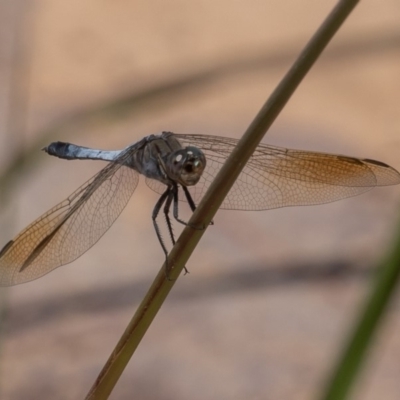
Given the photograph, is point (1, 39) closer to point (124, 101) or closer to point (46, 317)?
point (46, 317)

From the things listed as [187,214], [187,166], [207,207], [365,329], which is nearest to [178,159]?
[187,166]

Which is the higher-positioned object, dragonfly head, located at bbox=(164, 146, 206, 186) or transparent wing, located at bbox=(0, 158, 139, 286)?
dragonfly head, located at bbox=(164, 146, 206, 186)

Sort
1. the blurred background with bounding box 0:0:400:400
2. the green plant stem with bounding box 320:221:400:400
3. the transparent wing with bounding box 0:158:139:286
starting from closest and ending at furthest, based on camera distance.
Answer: the green plant stem with bounding box 320:221:400:400
the transparent wing with bounding box 0:158:139:286
the blurred background with bounding box 0:0:400:400

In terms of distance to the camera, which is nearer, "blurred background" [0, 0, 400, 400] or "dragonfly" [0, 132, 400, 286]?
"dragonfly" [0, 132, 400, 286]

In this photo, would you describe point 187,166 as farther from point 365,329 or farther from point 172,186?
point 365,329

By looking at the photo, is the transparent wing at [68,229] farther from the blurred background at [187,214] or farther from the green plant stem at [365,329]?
the green plant stem at [365,329]

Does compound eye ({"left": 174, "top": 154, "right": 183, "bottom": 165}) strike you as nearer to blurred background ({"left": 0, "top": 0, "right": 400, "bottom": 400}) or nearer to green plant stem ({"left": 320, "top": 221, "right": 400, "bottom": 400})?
blurred background ({"left": 0, "top": 0, "right": 400, "bottom": 400})

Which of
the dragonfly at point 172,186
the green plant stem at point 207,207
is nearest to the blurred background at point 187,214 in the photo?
the dragonfly at point 172,186

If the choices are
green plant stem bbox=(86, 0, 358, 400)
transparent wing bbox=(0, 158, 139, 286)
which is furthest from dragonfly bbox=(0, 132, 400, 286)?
green plant stem bbox=(86, 0, 358, 400)
